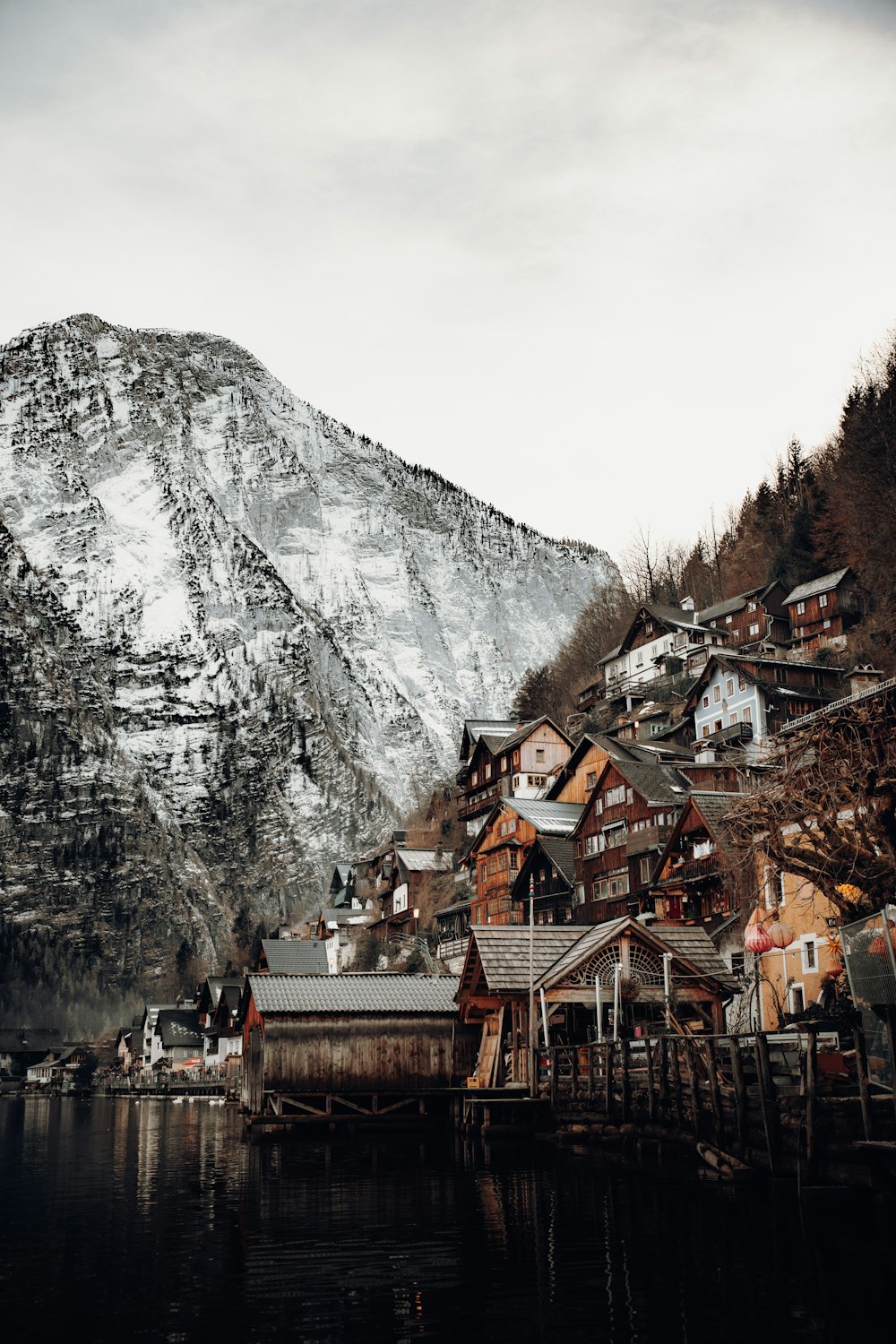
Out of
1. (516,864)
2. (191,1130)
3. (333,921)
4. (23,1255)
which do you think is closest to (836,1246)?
(23,1255)

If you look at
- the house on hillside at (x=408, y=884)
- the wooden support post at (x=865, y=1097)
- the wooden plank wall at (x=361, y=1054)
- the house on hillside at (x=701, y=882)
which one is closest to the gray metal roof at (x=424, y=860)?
the house on hillside at (x=408, y=884)

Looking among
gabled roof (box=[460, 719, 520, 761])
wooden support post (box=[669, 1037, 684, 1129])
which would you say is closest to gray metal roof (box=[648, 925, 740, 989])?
wooden support post (box=[669, 1037, 684, 1129])

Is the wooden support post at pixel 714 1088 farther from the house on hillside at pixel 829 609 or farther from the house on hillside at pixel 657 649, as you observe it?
the house on hillside at pixel 657 649

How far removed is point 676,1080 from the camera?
29.9 m

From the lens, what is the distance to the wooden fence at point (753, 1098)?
843 inches

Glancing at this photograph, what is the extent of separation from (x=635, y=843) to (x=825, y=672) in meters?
25.3

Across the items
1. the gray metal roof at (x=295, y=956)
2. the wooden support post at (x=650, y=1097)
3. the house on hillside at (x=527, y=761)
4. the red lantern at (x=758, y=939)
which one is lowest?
the wooden support post at (x=650, y=1097)

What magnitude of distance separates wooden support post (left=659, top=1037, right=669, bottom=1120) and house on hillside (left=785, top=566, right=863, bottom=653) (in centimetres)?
6260

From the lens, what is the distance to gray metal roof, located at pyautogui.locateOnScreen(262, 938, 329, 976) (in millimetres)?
76875

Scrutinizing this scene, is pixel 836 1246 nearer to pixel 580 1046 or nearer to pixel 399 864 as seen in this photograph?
pixel 580 1046

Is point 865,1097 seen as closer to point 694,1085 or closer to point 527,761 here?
point 694,1085

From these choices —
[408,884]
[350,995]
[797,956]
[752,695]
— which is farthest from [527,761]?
[797,956]

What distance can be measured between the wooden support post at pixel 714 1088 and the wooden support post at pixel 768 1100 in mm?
2350

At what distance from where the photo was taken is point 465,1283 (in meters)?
17.1
